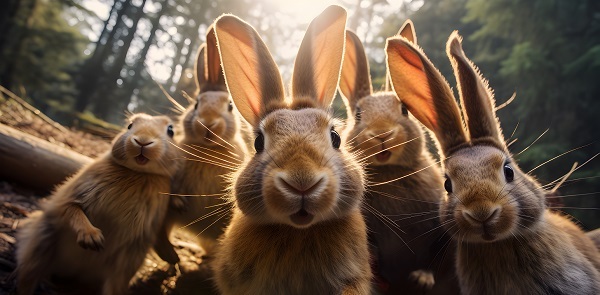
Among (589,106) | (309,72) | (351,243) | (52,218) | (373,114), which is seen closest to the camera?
(351,243)

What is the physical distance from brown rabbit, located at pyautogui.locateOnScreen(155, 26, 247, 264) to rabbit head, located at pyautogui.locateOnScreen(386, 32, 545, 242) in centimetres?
118

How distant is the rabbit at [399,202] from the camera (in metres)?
2.52

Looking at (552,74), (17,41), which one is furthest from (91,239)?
(17,41)

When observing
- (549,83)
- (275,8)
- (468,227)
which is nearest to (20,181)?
(468,227)

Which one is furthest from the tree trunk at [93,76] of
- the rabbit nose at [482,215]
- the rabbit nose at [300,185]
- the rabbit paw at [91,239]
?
the rabbit nose at [482,215]

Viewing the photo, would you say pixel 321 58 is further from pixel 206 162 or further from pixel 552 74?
pixel 552 74

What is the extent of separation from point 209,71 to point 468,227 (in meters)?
2.40

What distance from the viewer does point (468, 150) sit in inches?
88.8

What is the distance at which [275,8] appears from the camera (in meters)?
17.7

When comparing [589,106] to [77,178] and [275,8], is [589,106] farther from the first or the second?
[275,8]

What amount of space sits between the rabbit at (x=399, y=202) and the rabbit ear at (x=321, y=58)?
362 millimetres

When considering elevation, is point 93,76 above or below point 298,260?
above

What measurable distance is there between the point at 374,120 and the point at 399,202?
557 mm

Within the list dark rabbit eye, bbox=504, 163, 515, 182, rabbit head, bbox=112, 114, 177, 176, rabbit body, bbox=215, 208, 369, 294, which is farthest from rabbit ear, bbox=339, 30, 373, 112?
rabbit body, bbox=215, 208, 369, 294
